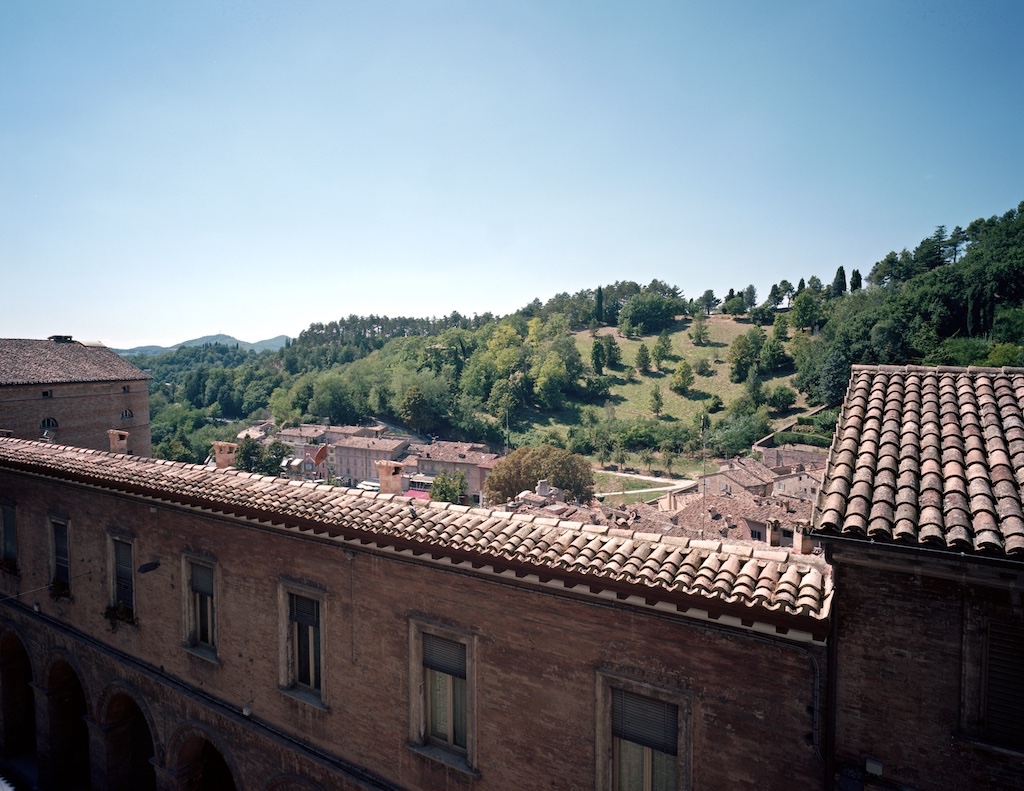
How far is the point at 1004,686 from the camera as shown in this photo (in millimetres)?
4098

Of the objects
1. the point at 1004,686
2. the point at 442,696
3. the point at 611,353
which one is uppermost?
the point at 611,353

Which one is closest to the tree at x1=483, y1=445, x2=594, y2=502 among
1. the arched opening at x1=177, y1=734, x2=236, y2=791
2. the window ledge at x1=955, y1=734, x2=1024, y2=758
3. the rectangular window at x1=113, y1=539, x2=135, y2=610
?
the arched opening at x1=177, y1=734, x2=236, y2=791

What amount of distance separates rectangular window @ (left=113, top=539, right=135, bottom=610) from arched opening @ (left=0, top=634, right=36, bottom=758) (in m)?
5.67

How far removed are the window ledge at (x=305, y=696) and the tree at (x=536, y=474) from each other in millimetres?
43294

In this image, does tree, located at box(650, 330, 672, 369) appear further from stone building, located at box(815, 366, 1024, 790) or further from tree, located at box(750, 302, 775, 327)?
stone building, located at box(815, 366, 1024, 790)

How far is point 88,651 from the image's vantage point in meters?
11.2

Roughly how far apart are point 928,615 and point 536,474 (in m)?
47.8

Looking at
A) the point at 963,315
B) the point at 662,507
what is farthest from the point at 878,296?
the point at 662,507

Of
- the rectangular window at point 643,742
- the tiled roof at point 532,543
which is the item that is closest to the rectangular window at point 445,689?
the tiled roof at point 532,543

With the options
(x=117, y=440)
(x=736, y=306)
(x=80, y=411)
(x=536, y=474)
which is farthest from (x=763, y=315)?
(x=117, y=440)

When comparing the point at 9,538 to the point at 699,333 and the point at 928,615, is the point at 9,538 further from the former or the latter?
the point at 699,333

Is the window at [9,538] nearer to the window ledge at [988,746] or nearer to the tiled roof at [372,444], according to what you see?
the window ledge at [988,746]

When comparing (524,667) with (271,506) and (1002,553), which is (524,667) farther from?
(1002,553)

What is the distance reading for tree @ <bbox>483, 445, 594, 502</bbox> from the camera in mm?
51719
